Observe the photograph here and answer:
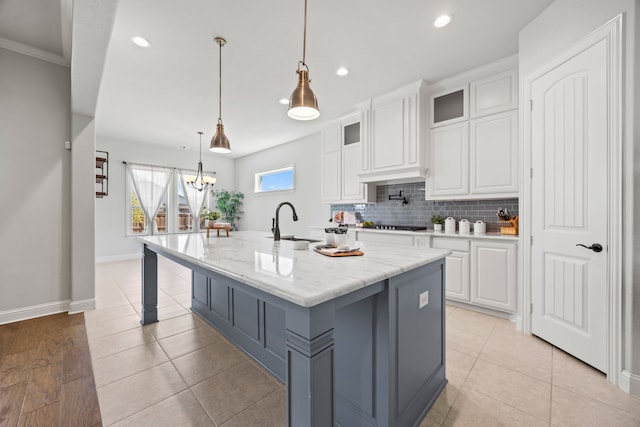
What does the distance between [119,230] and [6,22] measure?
14.9 ft

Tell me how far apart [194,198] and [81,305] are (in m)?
4.42

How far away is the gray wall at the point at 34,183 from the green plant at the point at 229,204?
443 cm

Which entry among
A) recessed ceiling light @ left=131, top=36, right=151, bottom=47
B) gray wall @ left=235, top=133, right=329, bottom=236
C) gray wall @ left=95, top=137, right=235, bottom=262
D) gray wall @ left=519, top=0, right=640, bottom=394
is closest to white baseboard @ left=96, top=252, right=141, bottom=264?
gray wall @ left=95, top=137, right=235, bottom=262

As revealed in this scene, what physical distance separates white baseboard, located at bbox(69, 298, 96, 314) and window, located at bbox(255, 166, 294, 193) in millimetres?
4062

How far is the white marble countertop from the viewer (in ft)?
3.08

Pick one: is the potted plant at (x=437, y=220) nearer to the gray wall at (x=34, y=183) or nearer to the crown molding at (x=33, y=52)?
the gray wall at (x=34, y=183)

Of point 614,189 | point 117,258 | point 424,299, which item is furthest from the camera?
point 117,258

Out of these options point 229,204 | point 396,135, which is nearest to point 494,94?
point 396,135

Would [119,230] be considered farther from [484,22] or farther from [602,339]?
[602,339]

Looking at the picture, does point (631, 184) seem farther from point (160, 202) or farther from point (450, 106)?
point (160, 202)

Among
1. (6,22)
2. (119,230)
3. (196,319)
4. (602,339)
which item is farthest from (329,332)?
(119,230)

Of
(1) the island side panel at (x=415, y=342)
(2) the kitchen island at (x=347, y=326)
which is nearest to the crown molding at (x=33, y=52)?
(2) the kitchen island at (x=347, y=326)

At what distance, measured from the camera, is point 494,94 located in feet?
9.89

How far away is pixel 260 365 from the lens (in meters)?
2.00
